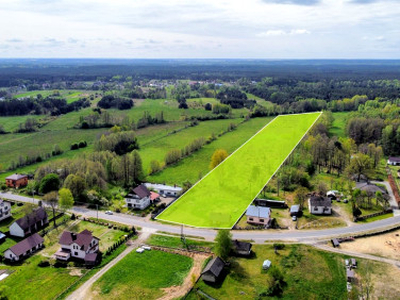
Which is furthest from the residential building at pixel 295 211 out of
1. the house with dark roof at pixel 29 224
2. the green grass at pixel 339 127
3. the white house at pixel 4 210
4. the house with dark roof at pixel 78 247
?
the green grass at pixel 339 127

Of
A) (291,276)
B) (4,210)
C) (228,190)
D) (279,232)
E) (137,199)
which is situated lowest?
(279,232)

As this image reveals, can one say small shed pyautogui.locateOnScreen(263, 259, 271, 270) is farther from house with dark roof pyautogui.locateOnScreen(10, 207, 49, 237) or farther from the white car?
house with dark roof pyautogui.locateOnScreen(10, 207, 49, 237)

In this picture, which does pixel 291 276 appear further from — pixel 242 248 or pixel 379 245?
pixel 379 245

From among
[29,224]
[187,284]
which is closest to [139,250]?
[187,284]

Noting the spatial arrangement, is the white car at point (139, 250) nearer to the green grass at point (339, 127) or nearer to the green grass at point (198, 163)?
the green grass at point (198, 163)

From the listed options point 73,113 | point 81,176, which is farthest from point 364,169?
point 73,113

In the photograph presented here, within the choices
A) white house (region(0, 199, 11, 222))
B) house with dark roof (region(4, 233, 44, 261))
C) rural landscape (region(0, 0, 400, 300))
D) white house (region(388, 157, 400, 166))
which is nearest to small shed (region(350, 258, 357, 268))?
rural landscape (region(0, 0, 400, 300))

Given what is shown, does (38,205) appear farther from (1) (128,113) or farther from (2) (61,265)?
(1) (128,113)
